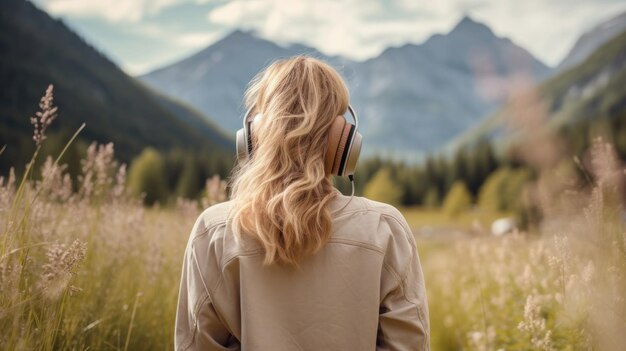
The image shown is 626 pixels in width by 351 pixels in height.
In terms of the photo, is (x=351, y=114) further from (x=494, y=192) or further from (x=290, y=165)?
A: (x=494, y=192)

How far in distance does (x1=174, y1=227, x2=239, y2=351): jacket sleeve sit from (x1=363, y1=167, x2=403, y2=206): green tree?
55.9 meters

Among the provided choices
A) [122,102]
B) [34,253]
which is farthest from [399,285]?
[122,102]

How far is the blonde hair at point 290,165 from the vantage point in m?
1.77

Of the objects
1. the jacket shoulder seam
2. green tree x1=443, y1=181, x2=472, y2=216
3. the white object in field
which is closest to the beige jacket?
the jacket shoulder seam

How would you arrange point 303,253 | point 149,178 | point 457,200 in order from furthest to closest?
point 457,200
point 149,178
point 303,253

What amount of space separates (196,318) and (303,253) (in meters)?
0.50

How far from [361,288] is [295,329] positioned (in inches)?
10.9

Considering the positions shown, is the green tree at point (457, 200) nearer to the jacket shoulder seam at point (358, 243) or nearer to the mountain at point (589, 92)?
the mountain at point (589, 92)

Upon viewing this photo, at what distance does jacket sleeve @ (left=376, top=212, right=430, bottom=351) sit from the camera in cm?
188

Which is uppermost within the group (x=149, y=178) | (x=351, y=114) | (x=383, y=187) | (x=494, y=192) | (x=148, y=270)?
(x=351, y=114)

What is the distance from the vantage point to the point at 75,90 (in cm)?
11544

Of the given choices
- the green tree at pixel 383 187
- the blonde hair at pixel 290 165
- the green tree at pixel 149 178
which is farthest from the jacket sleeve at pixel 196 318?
the green tree at pixel 383 187

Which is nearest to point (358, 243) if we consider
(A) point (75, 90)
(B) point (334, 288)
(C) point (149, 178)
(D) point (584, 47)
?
(B) point (334, 288)

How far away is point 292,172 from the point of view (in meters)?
1.88
